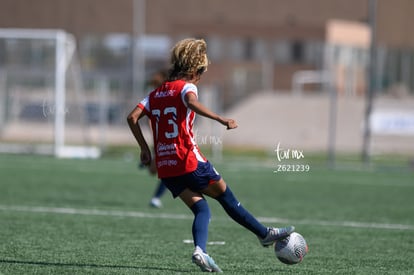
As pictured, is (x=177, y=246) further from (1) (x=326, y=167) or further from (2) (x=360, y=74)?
(2) (x=360, y=74)

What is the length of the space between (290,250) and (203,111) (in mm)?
1428

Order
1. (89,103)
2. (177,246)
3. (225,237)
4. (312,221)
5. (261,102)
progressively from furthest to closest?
1. (261,102)
2. (89,103)
3. (312,221)
4. (225,237)
5. (177,246)

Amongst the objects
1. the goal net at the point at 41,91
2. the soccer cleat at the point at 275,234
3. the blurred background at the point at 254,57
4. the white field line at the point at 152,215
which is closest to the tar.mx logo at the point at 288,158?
the white field line at the point at 152,215

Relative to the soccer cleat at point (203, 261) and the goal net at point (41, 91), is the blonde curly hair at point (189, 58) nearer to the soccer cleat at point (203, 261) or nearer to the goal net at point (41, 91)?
the soccer cleat at point (203, 261)

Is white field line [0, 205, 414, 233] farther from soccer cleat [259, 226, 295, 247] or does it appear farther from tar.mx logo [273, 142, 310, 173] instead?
soccer cleat [259, 226, 295, 247]

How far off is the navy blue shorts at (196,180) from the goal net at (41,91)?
19.1 meters

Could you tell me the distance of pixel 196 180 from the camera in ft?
24.6

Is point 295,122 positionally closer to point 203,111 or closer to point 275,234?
point 275,234

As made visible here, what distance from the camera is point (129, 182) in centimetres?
1836

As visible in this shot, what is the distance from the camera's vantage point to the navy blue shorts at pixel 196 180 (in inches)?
295

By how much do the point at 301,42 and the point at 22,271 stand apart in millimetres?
40164

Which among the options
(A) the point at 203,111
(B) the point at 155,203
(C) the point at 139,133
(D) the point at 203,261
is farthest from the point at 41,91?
(D) the point at 203,261

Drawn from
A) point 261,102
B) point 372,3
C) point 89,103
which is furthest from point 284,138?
point 372,3

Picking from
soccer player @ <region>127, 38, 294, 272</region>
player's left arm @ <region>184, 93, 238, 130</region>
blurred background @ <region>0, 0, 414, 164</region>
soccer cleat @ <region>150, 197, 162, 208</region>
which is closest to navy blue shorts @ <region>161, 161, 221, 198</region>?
soccer player @ <region>127, 38, 294, 272</region>
